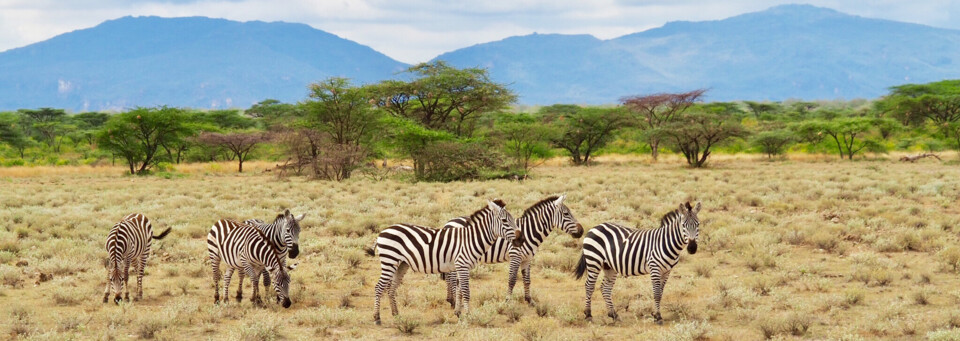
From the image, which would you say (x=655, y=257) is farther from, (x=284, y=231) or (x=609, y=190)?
(x=609, y=190)

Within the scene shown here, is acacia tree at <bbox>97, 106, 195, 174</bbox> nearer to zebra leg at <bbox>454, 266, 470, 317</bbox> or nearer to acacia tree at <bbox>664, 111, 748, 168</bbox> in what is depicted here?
acacia tree at <bbox>664, 111, 748, 168</bbox>

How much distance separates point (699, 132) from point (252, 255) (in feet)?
124

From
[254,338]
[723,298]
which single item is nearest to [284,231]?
[254,338]

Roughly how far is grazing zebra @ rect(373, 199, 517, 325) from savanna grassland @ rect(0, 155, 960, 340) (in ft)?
1.85

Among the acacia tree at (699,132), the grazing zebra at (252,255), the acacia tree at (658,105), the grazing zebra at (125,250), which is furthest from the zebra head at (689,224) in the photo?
the acacia tree at (658,105)

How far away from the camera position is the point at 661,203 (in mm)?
22203

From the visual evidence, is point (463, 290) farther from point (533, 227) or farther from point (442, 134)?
point (442, 134)

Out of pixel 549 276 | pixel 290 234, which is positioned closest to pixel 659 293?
pixel 549 276

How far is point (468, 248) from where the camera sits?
925 cm

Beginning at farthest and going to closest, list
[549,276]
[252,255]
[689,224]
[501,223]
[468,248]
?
[549,276] < [252,255] < [468,248] < [501,223] < [689,224]

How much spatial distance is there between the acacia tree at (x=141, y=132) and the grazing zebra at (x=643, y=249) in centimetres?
3787

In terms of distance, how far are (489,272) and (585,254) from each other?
3.59 metres

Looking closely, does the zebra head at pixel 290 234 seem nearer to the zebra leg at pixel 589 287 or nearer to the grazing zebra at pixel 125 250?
the grazing zebra at pixel 125 250

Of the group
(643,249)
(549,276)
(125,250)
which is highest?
(643,249)
